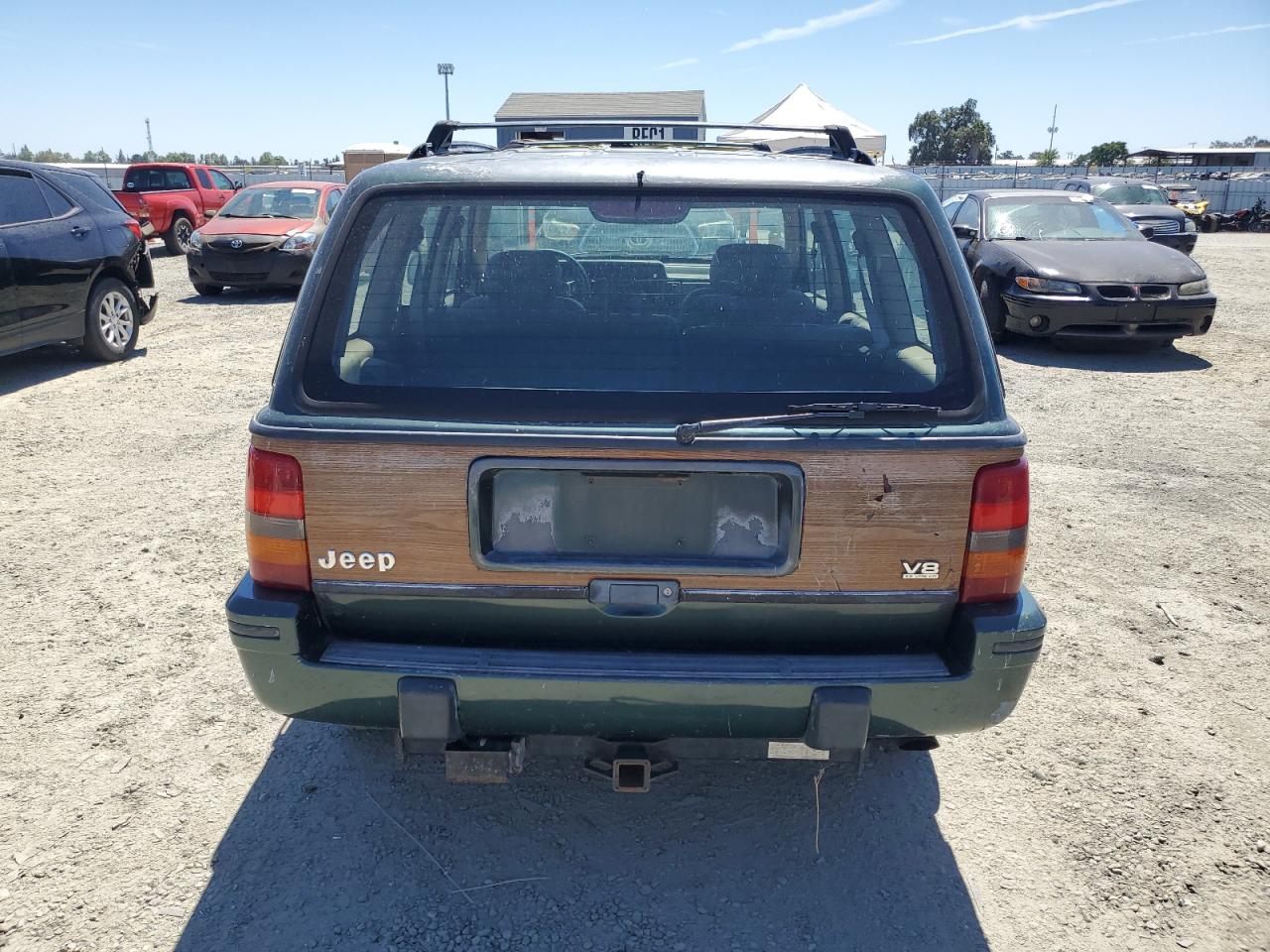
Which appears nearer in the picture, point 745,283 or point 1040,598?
point 745,283

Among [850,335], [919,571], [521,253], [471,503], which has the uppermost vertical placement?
[521,253]

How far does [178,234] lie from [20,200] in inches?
473

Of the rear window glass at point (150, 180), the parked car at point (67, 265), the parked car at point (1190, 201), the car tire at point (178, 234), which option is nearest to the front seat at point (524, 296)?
the parked car at point (67, 265)

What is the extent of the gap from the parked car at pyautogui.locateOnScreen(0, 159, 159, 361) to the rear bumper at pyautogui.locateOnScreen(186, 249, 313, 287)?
341cm

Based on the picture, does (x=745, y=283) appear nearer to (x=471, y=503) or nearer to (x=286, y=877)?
(x=471, y=503)

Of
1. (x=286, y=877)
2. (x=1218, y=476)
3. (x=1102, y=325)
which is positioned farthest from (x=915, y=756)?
(x=1102, y=325)

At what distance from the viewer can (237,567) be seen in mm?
4465

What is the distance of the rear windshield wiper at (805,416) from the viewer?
209cm

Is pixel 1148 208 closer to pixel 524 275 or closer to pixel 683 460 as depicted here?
pixel 524 275

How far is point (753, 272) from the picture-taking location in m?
2.41

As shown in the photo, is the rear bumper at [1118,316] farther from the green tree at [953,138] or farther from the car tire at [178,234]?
the green tree at [953,138]

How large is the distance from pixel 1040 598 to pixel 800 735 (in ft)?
8.38

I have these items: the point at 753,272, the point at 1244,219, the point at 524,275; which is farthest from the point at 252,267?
the point at 1244,219

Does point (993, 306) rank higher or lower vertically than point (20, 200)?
lower
